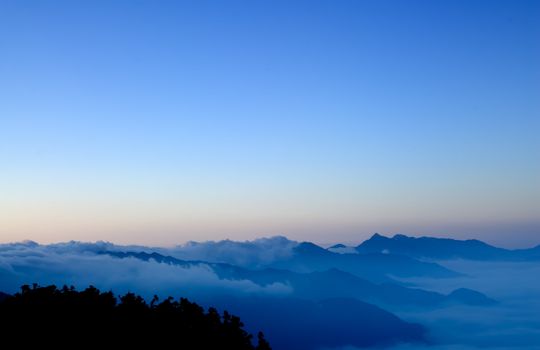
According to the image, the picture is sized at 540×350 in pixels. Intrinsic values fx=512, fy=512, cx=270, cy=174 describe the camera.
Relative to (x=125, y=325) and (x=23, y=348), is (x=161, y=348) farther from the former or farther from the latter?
(x=23, y=348)

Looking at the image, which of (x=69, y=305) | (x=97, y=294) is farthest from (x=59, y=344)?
(x=97, y=294)

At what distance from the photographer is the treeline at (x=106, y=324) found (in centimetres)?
5188

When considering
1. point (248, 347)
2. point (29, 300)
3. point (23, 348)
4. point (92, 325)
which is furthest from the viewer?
point (248, 347)

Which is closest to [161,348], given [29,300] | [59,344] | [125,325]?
[125,325]

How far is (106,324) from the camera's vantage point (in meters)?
55.2

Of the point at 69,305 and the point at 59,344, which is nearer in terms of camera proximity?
the point at 59,344

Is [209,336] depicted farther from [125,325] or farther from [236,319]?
[125,325]

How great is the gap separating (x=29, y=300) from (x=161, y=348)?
16.6m

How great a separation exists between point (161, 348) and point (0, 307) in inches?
762

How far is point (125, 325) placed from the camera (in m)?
55.8

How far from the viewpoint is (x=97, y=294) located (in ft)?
201

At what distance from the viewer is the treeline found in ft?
170

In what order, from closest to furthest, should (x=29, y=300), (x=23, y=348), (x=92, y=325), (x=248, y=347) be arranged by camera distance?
1. (x=23, y=348)
2. (x=92, y=325)
3. (x=29, y=300)
4. (x=248, y=347)

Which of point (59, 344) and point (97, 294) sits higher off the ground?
point (97, 294)
